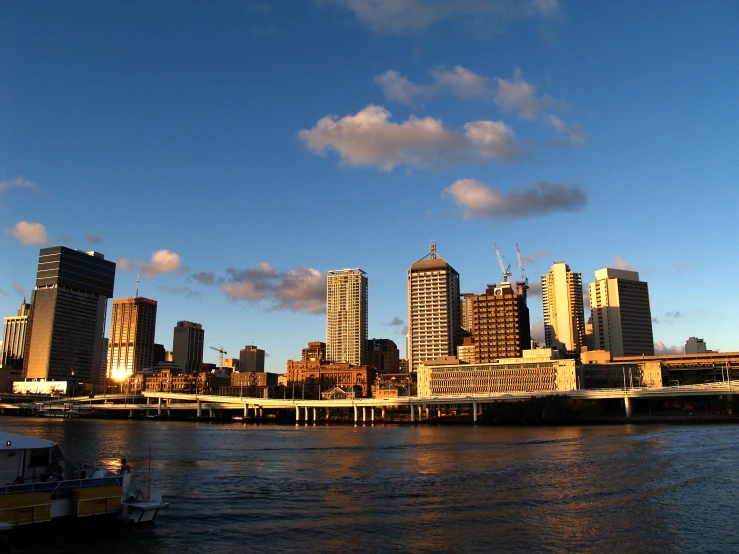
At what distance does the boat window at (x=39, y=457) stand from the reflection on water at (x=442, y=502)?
234 inches

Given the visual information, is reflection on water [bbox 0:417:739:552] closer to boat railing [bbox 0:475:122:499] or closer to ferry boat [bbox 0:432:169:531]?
ferry boat [bbox 0:432:169:531]

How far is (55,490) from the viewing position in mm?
33531

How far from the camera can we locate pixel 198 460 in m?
73.4

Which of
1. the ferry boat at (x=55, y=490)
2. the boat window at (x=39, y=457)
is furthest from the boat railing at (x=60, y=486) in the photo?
the boat window at (x=39, y=457)

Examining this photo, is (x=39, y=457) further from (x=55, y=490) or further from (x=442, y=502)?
(x=442, y=502)

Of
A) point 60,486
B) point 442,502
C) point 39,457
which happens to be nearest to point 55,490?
Answer: point 60,486

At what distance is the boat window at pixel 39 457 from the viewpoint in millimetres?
36750

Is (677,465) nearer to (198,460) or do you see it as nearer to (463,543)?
(463,543)

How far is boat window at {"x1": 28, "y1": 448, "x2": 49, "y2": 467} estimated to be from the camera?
36750mm

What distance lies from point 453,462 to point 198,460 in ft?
97.9

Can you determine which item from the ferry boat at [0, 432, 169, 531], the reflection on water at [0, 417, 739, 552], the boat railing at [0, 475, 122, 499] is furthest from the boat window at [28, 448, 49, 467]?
the reflection on water at [0, 417, 739, 552]

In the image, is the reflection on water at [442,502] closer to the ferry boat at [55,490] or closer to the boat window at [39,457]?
the ferry boat at [55,490]

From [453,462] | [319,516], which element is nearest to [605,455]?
[453,462]

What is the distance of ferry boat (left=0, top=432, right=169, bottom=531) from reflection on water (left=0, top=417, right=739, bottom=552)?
4.96 feet
